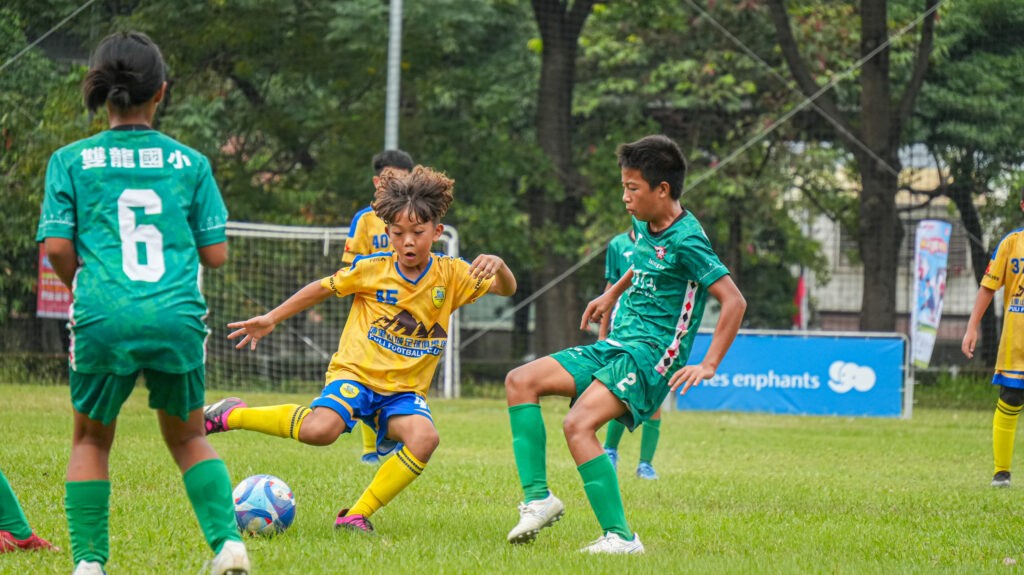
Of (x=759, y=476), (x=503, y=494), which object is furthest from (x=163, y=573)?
(x=759, y=476)

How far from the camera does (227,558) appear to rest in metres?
3.91

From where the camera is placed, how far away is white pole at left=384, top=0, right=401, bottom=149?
16312 mm

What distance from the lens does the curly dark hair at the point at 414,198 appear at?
5633 millimetres

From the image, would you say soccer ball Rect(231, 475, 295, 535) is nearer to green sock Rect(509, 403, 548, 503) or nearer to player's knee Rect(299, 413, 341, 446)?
player's knee Rect(299, 413, 341, 446)

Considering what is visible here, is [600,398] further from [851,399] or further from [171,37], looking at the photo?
Result: [171,37]

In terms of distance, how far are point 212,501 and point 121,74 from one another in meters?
1.42

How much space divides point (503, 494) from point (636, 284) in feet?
7.01

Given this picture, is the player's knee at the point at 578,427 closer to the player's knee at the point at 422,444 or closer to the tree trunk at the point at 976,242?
the player's knee at the point at 422,444

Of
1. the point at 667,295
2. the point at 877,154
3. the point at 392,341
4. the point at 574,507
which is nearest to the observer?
the point at 667,295

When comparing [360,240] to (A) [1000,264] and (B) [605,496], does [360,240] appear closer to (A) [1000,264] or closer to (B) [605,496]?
(B) [605,496]

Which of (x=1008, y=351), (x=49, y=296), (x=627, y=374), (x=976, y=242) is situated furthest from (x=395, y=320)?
(x=976, y=242)

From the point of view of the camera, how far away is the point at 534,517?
5.18m

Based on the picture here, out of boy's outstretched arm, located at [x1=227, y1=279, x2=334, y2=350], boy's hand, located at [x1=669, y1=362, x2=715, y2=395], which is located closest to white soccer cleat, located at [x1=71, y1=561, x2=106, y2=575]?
boy's outstretched arm, located at [x1=227, y1=279, x2=334, y2=350]

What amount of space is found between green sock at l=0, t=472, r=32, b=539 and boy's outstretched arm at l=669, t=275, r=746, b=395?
261cm
